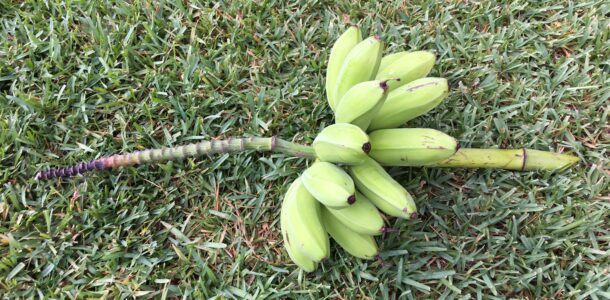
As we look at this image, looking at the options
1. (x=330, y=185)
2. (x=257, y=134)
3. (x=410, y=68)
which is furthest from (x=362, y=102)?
(x=257, y=134)

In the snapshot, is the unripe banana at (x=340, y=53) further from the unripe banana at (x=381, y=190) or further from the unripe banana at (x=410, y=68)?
the unripe banana at (x=381, y=190)

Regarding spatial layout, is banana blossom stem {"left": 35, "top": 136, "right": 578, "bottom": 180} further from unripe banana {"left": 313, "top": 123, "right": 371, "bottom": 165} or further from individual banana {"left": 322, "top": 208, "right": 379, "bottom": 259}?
individual banana {"left": 322, "top": 208, "right": 379, "bottom": 259}

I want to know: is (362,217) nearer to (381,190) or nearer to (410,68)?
(381,190)

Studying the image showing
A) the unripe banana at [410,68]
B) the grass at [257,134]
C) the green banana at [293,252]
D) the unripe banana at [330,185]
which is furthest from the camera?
the grass at [257,134]

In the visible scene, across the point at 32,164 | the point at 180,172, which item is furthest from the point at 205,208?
the point at 32,164

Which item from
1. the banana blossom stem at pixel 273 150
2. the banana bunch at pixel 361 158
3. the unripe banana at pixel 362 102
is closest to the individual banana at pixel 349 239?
the banana bunch at pixel 361 158

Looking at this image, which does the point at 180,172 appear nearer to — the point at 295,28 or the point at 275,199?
the point at 275,199

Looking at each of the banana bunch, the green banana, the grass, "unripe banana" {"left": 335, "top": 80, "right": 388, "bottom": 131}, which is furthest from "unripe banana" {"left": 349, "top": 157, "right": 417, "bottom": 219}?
the grass
